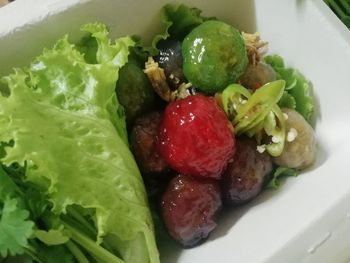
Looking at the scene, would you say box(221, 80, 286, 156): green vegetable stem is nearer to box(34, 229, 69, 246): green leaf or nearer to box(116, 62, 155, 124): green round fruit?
box(116, 62, 155, 124): green round fruit

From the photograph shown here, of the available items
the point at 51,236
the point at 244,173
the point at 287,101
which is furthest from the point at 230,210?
the point at 51,236

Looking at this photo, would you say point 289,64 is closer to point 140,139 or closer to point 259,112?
point 259,112

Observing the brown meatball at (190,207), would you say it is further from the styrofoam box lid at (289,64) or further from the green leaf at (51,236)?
the green leaf at (51,236)

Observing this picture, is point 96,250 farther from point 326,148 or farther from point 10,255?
point 326,148

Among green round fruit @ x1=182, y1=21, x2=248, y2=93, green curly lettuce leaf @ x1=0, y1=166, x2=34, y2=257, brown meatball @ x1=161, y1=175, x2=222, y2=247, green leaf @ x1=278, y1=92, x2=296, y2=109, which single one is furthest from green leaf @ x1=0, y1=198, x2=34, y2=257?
green leaf @ x1=278, y1=92, x2=296, y2=109

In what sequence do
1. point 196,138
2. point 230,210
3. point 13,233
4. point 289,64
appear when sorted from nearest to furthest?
1. point 13,233
2. point 196,138
3. point 230,210
4. point 289,64

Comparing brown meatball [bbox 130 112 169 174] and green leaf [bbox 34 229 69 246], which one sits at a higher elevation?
green leaf [bbox 34 229 69 246]

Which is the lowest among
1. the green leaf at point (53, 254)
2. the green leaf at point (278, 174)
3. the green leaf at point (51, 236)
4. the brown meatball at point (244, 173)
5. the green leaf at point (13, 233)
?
the green leaf at point (278, 174)

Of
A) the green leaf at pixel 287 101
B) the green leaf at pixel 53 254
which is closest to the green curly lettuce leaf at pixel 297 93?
the green leaf at pixel 287 101
